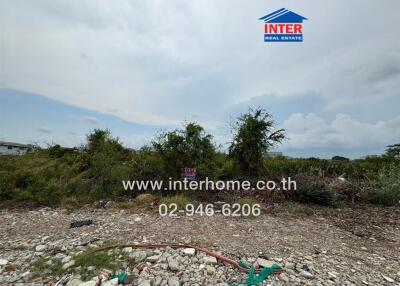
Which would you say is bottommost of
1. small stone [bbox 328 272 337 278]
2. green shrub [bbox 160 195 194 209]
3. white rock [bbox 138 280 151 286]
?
white rock [bbox 138 280 151 286]

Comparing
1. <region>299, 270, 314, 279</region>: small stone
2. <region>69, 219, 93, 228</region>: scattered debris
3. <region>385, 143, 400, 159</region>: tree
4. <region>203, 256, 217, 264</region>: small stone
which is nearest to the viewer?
<region>299, 270, 314, 279</region>: small stone

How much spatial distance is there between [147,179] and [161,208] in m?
1.42

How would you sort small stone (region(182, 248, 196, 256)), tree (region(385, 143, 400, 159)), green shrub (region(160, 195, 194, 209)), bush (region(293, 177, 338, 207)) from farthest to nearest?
tree (region(385, 143, 400, 159)) → bush (region(293, 177, 338, 207)) → green shrub (region(160, 195, 194, 209)) → small stone (region(182, 248, 196, 256))

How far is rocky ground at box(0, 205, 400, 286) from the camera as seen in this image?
8.09 feet

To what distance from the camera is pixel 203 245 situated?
306cm

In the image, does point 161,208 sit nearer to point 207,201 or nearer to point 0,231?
point 207,201

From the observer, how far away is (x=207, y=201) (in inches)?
208

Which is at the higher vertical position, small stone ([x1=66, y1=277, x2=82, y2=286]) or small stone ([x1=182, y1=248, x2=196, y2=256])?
small stone ([x1=182, y1=248, x2=196, y2=256])

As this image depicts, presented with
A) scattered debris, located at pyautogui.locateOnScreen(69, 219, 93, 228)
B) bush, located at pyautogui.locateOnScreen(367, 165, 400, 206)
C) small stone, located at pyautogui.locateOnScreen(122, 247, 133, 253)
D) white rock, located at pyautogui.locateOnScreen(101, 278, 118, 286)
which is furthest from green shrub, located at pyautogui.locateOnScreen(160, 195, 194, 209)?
bush, located at pyautogui.locateOnScreen(367, 165, 400, 206)

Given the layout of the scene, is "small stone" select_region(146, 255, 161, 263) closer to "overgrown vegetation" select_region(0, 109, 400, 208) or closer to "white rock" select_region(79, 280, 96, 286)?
"white rock" select_region(79, 280, 96, 286)

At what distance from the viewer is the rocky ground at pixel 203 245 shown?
97.1 inches

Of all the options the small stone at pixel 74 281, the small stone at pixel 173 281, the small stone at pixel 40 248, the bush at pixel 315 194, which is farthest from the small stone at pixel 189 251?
the bush at pixel 315 194

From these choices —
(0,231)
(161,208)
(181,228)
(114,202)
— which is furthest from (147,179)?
(0,231)

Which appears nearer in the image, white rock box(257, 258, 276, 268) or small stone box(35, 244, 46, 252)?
white rock box(257, 258, 276, 268)
